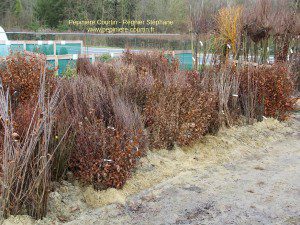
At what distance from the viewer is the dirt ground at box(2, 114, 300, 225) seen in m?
4.18

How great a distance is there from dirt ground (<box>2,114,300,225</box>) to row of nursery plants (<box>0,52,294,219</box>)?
0.64 ft

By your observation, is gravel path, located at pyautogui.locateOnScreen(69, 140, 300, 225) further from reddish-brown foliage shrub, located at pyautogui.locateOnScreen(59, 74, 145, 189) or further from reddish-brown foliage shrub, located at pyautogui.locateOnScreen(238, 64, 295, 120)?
reddish-brown foliage shrub, located at pyautogui.locateOnScreen(238, 64, 295, 120)

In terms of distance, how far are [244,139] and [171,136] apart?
1598 millimetres

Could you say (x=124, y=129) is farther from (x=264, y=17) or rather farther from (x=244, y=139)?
(x=264, y=17)

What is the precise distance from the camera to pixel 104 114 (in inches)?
213

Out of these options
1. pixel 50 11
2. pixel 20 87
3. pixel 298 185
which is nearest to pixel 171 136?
pixel 298 185

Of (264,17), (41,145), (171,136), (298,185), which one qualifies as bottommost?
(298,185)

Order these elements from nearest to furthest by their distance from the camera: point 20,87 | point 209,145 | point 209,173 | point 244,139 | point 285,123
Answer: point 209,173, point 20,87, point 209,145, point 244,139, point 285,123

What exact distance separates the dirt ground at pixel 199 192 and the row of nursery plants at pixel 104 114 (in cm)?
19

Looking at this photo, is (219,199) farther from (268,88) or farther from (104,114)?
(268,88)

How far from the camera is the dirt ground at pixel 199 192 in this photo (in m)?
4.18

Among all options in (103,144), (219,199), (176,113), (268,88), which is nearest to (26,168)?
(103,144)

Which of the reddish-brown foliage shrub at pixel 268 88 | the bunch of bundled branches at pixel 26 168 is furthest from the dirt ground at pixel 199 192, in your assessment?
the reddish-brown foliage shrub at pixel 268 88

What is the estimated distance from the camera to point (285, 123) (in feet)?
27.2
